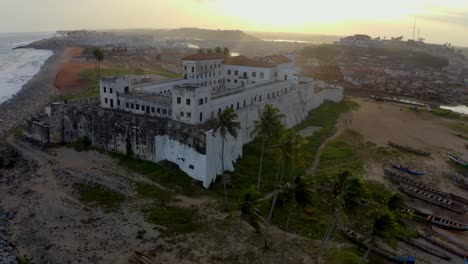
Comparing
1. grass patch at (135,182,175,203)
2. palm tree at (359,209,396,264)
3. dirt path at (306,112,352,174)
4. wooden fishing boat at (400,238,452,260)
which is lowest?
wooden fishing boat at (400,238,452,260)

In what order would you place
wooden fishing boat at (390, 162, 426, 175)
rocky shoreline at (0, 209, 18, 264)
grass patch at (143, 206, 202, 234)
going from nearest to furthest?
rocky shoreline at (0, 209, 18, 264), grass patch at (143, 206, 202, 234), wooden fishing boat at (390, 162, 426, 175)

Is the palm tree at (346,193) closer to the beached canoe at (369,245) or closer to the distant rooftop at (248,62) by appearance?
the beached canoe at (369,245)

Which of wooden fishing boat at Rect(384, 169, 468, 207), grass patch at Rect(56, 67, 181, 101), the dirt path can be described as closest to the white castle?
the dirt path

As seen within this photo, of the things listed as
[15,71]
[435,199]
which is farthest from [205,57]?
[15,71]

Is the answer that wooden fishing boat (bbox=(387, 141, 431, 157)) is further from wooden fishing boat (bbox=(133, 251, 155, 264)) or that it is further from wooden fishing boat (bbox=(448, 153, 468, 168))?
wooden fishing boat (bbox=(133, 251, 155, 264))

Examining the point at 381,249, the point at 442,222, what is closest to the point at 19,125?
the point at 381,249

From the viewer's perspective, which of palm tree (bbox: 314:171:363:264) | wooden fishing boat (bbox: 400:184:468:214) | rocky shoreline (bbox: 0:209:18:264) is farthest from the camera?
wooden fishing boat (bbox: 400:184:468:214)

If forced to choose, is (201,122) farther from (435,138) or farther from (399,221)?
(435,138)
